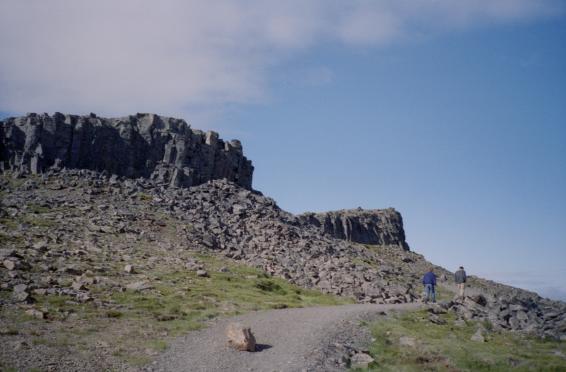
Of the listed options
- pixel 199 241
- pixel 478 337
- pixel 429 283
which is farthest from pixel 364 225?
pixel 478 337

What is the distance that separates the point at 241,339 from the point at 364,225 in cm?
14057

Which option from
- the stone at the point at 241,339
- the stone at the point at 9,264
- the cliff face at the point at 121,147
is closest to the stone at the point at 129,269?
the stone at the point at 9,264

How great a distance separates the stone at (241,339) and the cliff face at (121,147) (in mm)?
55629

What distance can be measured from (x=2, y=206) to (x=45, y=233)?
12.0 metres

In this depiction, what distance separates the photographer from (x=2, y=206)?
1971 inches

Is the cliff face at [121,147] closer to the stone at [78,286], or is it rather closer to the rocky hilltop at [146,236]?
the rocky hilltop at [146,236]

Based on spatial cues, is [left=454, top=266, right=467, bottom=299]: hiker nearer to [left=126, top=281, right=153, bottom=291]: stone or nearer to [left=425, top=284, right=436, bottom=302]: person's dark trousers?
[left=425, top=284, right=436, bottom=302]: person's dark trousers

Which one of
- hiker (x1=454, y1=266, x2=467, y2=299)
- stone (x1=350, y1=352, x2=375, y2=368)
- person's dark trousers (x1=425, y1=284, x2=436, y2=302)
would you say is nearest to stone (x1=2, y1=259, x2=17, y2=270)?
stone (x1=350, y1=352, x2=375, y2=368)

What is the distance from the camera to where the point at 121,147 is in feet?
248

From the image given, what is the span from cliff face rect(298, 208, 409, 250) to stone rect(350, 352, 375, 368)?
115 m

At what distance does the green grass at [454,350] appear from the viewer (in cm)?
2069

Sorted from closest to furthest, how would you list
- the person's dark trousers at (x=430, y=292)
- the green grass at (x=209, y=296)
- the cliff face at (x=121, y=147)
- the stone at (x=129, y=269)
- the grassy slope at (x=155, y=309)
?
the grassy slope at (x=155, y=309)
the green grass at (x=209, y=296)
the stone at (x=129, y=269)
the person's dark trousers at (x=430, y=292)
the cliff face at (x=121, y=147)

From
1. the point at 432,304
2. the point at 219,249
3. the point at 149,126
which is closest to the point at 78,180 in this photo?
the point at 149,126

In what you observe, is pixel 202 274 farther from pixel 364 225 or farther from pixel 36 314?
pixel 364 225
